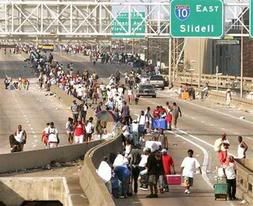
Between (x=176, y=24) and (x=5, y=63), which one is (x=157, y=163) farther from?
(x=5, y=63)

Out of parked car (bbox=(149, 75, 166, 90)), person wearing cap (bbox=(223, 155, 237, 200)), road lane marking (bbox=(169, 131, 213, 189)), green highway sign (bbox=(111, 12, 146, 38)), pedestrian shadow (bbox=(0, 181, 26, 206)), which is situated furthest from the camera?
parked car (bbox=(149, 75, 166, 90))

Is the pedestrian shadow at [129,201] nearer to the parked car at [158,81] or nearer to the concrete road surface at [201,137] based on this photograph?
the concrete road surface at [201,137]

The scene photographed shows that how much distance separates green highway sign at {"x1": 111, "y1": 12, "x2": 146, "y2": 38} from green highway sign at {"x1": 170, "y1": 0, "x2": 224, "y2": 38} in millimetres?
16331

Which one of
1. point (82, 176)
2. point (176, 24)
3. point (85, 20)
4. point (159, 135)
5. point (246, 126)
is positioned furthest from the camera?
point (85, 20)

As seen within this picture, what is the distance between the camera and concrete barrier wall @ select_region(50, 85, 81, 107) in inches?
2529

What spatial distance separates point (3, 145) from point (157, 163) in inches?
675

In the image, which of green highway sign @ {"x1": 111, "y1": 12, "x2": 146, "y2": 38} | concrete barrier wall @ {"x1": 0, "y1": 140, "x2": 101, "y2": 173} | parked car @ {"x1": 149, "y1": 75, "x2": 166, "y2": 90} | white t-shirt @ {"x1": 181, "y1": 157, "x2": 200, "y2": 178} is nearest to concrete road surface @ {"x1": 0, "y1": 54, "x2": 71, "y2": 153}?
concrete barrier wall @ {"x1": 0, "y1": 140, "x2": 101, "y2": 173}

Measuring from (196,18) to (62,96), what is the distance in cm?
1501

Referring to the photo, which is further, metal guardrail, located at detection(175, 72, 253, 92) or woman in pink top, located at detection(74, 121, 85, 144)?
metal guardrail, located at detection(175, 72, 253, 92)

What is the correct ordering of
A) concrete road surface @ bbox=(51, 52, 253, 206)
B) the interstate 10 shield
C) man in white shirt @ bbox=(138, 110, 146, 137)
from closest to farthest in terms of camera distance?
concrete road surface @ bbox=(51, 52, 253, 206) < man in white shirt @ bbox=(138, 110, 146, 137) < the interstate 10 shield

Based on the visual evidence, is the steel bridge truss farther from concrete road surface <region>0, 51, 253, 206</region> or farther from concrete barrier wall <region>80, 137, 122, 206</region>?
concrete barrier wall <region>80, 137, 122, 206</region>

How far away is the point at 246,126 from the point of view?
50781 millimetres

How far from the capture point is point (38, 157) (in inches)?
1152

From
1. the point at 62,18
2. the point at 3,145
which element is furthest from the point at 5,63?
the point at 3,145
